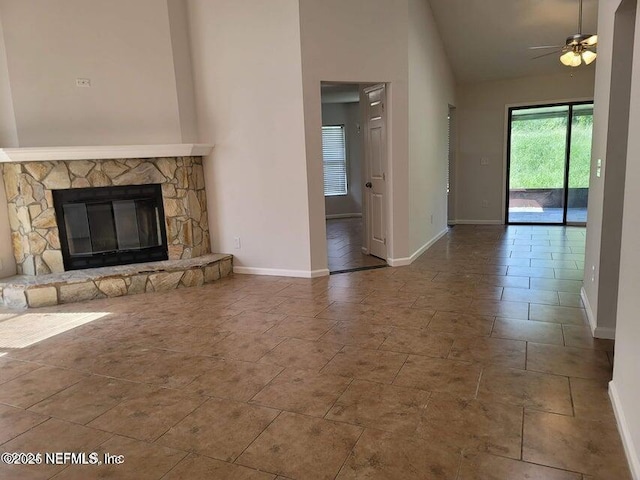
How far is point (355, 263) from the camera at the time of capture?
571 cm

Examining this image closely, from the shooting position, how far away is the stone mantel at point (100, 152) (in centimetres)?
448

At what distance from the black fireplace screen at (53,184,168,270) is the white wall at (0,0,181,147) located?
58 centimetres

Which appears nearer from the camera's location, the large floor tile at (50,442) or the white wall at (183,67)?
the large floor tile at (50,442)

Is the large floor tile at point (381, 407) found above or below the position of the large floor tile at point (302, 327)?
below

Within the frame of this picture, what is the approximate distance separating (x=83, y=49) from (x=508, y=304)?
4864 millimetres

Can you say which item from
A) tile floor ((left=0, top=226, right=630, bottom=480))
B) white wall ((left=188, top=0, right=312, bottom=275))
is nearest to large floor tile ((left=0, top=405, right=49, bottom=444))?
tile floor ((left=0, top=226, right=630, bottom=480))

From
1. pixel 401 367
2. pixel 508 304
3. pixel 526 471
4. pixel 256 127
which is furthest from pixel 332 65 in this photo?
pixel 526 471

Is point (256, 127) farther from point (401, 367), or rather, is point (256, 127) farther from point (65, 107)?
point (401, 367)

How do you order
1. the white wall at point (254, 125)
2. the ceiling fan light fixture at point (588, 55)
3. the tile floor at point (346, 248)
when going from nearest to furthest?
the white wall at point (254, 125) → the ceiling fan light fixture at point (588, 55) → the tile floor at point (346, 248)

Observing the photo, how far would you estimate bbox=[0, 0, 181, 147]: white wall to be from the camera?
4.51 meters

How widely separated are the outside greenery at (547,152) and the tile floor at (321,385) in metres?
3.94

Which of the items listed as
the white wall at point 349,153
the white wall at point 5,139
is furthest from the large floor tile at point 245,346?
the white wall at point 349,153

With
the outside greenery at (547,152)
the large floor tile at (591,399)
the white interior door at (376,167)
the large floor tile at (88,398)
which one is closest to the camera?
the large floor tile at (591,399)

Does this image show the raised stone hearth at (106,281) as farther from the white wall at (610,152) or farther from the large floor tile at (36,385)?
the white wall at (610,152)
